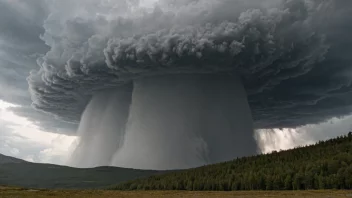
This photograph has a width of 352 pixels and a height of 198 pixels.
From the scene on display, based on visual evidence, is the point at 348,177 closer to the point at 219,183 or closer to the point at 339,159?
the point at 339,159

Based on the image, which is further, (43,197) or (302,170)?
(302,170)

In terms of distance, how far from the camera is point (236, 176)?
194 m

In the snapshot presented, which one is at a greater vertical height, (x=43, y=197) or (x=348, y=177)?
(x=348, y=177)

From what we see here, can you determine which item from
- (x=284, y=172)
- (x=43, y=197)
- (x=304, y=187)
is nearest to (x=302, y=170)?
(x=284, y=172)

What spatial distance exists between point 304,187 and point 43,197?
396 ft

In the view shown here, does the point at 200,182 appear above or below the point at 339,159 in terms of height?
below

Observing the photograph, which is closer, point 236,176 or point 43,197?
point 43,197

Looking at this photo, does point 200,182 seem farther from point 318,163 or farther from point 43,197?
point 43,197

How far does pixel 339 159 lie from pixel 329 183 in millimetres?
50803

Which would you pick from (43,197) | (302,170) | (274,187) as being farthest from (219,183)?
(43,197)

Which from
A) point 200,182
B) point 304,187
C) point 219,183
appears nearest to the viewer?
point 304,187

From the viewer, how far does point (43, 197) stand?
8694 centimetres

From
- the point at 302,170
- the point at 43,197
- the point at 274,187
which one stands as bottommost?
the point at 43,197

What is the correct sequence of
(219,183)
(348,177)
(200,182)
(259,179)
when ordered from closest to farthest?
1. (348,177)
2. (259,179)
3. (219,183)
4. (200,182)
